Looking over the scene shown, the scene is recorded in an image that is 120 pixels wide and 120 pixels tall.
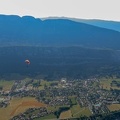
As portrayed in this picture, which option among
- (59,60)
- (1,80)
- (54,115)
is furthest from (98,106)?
(59,60)

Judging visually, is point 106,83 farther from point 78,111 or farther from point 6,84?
point 78,111

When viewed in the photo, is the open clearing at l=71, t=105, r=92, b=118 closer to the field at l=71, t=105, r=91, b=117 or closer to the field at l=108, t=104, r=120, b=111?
the field at l=71, t=105, r=91, b=117

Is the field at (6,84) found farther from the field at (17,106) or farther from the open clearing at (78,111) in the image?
the open clearing at (78,111)

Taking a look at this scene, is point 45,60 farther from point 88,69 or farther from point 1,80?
point 1,80

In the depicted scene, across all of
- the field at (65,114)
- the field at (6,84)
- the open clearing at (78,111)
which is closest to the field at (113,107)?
the open clearing at (78,111)

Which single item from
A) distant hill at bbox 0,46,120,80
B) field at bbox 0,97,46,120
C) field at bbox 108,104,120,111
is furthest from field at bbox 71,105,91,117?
distant hill at bbox 0,46,120,80
